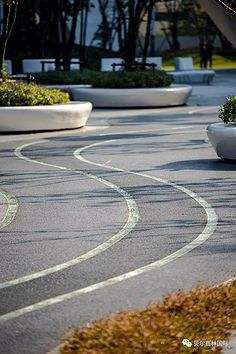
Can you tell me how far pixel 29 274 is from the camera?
8.55 m

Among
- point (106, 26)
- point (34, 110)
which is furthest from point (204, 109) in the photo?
point (106, 26)

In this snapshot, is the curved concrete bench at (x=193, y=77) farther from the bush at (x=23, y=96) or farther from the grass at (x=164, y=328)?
the grass at (x=164, y=328)

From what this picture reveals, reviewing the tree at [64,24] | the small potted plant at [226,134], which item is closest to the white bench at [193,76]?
the tree at [64,24]

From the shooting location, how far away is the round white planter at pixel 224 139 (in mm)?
16469

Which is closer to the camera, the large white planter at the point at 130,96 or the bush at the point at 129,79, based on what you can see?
the large white planter at the point at 130,96

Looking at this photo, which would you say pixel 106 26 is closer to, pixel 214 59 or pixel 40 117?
pixel 214 59

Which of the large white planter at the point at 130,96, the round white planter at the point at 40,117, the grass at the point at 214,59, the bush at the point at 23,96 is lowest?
the grass at the point at 214,59

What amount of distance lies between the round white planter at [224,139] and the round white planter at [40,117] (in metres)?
7.09

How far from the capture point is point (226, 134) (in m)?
16.5

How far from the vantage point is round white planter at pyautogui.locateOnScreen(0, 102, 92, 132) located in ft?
74.7

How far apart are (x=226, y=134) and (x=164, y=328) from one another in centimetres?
1077

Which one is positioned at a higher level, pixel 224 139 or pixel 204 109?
pixel 224 139

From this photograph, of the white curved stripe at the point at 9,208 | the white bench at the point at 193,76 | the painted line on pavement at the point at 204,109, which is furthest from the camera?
the white bench at the point at 193,76

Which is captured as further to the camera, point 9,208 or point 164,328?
point 9,208
